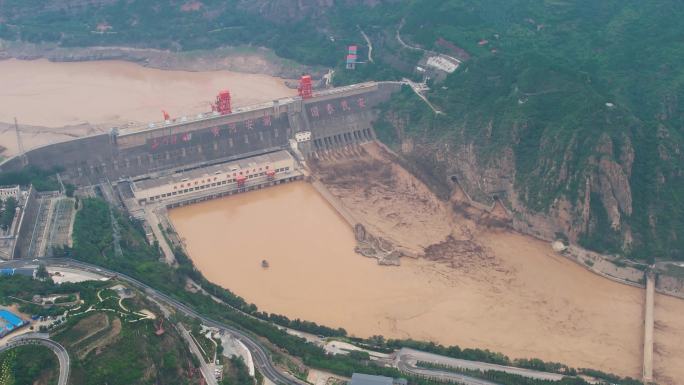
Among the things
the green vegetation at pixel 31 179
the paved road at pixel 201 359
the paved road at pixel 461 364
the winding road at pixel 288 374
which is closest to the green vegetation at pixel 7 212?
the green vegetation at pixel 31 179

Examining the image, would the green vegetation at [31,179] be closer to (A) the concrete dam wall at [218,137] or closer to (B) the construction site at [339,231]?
(B) the construction site at [339,231]

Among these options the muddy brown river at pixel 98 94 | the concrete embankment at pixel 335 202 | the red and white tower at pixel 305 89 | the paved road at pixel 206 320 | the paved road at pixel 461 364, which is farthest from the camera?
the muddy brown river at pixel 98 94

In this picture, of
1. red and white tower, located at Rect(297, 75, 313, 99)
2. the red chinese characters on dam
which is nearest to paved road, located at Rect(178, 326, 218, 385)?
the red chinese characters on dam

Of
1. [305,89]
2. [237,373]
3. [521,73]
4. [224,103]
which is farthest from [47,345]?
[521,73]

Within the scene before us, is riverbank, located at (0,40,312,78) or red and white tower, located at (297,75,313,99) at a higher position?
red and white tower, located at (297,75,313,99)

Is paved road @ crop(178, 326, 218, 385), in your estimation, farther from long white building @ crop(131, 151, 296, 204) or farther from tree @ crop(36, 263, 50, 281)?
long white building @ crop(131, 151, 296, 204)

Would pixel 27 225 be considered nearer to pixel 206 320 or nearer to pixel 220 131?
pixel 206 320
